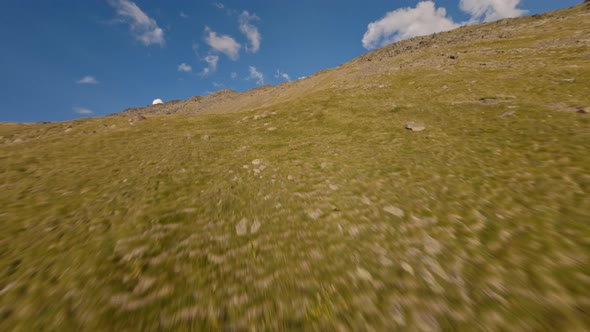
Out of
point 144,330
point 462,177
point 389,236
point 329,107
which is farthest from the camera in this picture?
point 329,107

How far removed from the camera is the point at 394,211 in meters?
7.68

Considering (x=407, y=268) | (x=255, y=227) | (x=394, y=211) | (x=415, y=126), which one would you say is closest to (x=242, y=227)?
(x=255, y=227)

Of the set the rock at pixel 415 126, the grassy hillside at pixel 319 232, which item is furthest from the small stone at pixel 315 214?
the rock at pixel 415 126

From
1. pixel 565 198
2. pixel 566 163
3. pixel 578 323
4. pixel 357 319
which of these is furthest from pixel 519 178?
pixel 357 319

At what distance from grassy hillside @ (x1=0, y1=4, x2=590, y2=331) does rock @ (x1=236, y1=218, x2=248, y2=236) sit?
0.24 ft

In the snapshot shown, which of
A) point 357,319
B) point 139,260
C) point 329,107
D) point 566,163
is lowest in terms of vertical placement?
point 357,319

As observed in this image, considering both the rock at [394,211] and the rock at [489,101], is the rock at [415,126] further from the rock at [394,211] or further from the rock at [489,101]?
the rock at [394,211]

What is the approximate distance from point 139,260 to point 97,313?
1.66 meters

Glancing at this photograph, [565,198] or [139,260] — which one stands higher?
[565,198]

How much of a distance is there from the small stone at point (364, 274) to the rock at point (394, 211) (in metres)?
2.90

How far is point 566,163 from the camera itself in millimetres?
8898

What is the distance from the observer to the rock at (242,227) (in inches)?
286

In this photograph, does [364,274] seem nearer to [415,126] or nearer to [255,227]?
[255,227]

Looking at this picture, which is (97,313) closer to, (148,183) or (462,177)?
(148,183)
